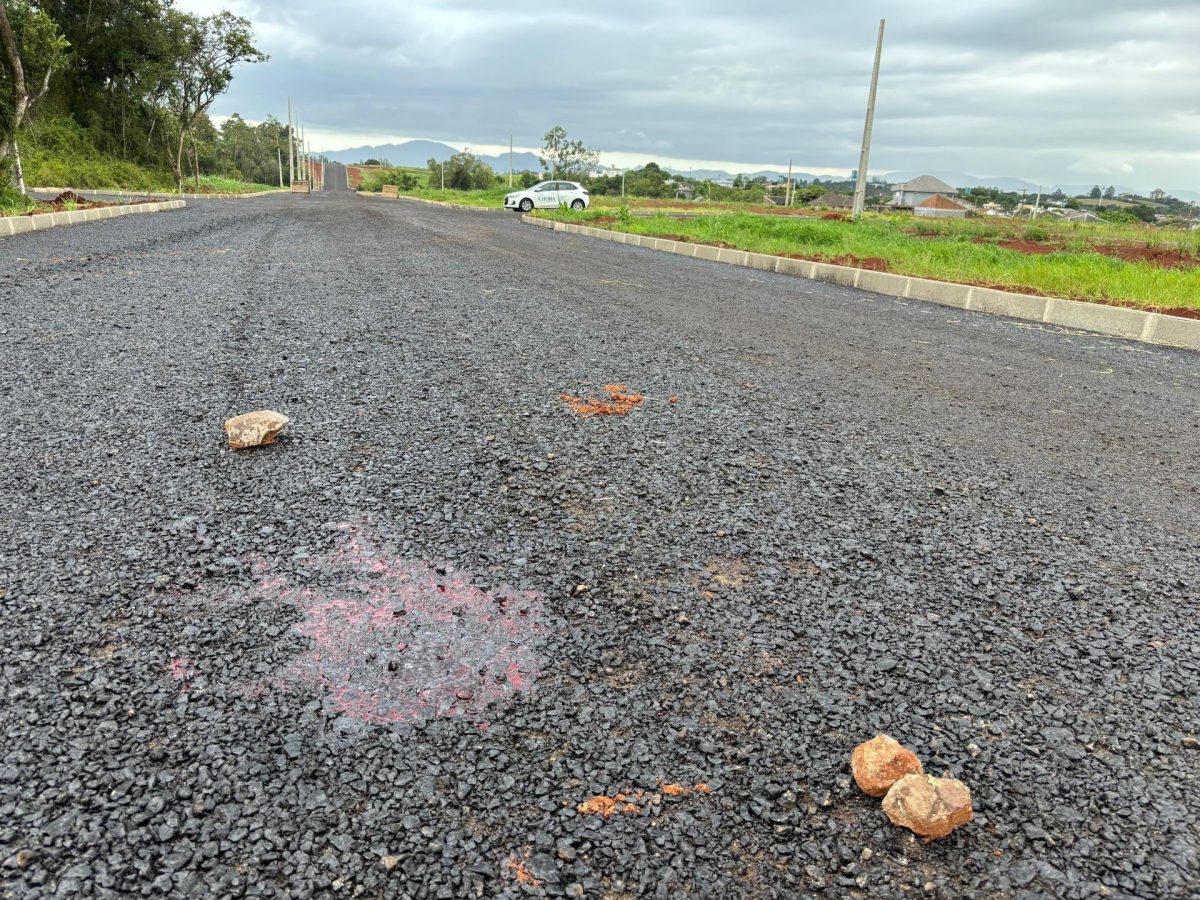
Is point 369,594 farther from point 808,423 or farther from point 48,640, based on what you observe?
point 808,423

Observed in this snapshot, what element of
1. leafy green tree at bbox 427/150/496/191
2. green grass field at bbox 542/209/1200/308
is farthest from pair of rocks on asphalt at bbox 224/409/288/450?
leafy green tree at bbox 427/150/496/191

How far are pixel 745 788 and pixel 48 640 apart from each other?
1.84 metres

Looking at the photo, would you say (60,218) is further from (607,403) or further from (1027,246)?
(1027,246)

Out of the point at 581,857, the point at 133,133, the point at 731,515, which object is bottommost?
the point at 581,857

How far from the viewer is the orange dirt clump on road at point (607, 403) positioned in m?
4.26

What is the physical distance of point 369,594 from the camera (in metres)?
2.44

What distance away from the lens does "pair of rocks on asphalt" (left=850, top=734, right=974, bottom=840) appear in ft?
5.29

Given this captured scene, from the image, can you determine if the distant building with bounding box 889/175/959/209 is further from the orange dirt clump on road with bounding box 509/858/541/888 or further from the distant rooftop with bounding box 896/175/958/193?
the orange dirt clump on road with bounding box 509/858/541/888

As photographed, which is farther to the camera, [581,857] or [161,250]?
[161,250]

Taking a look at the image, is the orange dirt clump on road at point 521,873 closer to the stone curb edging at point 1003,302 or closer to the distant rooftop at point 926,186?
the stone curb edging at point 1003,302

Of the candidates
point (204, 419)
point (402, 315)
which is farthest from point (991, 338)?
point (204, 419)

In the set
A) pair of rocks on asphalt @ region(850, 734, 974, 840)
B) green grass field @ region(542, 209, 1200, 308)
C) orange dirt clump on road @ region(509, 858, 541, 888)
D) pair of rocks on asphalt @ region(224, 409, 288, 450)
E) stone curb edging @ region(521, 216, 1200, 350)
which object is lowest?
orange dirt clump on road @ region(509, 858, 541, 888)

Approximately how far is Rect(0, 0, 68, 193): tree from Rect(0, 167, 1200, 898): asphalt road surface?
623 inches

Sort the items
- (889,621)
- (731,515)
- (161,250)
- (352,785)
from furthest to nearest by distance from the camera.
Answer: (161,250) < (731,515) < (889,621) < (352,785)
